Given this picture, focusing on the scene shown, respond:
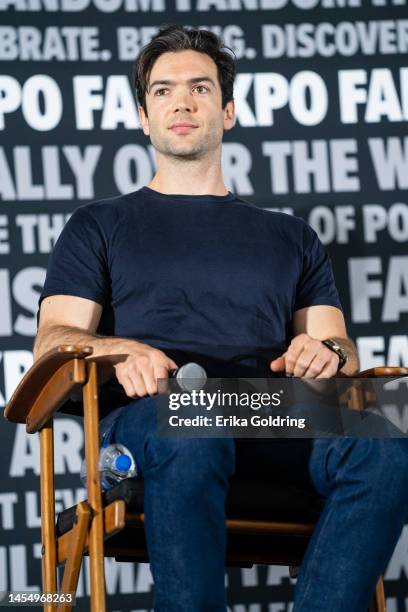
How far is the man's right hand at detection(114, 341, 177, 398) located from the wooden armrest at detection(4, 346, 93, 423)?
0.26 ft

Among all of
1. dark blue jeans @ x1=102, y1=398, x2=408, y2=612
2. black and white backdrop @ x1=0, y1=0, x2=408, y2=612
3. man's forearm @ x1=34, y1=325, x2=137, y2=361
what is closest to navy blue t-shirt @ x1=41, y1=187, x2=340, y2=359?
man's forearm @ x1=34, y1=325, x2=137, y2=361

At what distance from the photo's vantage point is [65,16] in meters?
3.53

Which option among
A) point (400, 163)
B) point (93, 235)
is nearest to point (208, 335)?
point (93, 235)

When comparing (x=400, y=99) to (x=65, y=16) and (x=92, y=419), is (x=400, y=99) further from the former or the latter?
(x=92, y=419)

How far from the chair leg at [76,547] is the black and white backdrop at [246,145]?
0.99 meters

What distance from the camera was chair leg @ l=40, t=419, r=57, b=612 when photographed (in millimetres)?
2490

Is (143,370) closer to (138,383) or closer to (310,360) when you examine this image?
(138,383)

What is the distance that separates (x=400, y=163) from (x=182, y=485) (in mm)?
1754

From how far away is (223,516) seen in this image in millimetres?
2133

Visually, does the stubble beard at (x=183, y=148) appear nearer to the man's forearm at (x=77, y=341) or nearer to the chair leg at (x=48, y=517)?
the man's forearm at (x=77, y=341)

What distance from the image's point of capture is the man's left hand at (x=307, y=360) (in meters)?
2.35

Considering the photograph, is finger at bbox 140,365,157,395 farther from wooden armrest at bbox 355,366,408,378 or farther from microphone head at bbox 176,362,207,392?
wooden armrest at bbox 355,366,408,378

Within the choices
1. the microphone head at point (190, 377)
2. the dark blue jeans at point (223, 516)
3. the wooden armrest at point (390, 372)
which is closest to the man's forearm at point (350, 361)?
the wooden armrest at point (390, 372)

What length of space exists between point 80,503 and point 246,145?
1.58 metres
